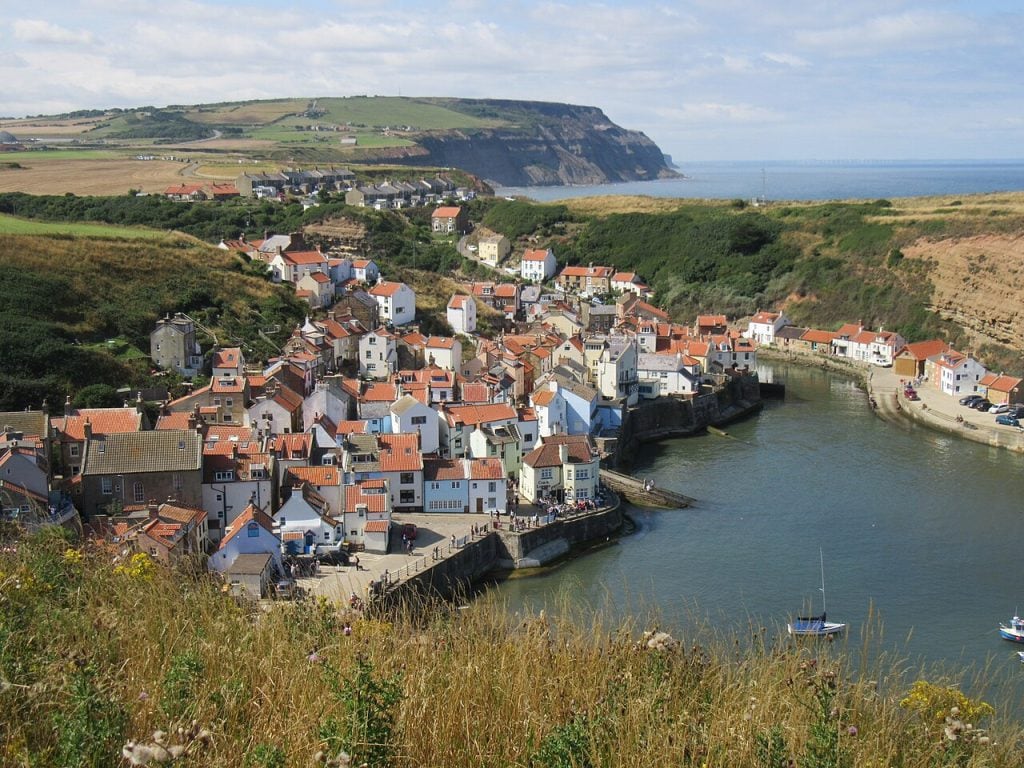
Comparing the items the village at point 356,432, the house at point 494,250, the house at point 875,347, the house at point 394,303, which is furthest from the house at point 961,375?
the house at point 494,250

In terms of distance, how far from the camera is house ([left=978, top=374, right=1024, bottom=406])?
98.5 feet

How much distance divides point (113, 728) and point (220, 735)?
14.5 inches

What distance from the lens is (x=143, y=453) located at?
16.9 m

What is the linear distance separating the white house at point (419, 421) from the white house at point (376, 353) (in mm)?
7289

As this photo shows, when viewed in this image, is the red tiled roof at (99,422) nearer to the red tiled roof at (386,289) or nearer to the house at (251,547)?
the house at (251,547)

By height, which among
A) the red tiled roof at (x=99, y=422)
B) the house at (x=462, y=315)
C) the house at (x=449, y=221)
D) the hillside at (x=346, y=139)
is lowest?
the red tiled roof at (x=99, y=422)

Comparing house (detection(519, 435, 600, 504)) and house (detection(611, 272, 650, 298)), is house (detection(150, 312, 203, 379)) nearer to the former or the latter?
house (detection(519, 435, 600, 504))

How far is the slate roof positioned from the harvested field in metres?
37.1

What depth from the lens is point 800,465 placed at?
80.9ft

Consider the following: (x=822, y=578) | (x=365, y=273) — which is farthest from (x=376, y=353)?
(x=822, y=578)

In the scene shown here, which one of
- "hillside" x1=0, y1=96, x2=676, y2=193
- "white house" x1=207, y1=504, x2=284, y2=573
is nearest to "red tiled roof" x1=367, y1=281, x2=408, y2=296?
"white house" x1=207, y1=504, x2=284, y2=573

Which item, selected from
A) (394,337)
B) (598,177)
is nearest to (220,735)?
(394,337)

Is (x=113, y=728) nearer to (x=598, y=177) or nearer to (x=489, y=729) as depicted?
(x=489, y=729)

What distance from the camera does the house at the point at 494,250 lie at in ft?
181
